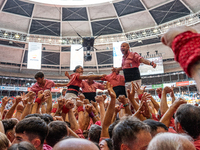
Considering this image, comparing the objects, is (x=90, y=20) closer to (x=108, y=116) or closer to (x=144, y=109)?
(x=144, y=109)

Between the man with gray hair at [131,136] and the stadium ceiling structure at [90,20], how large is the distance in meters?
14.8

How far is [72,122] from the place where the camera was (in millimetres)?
2291

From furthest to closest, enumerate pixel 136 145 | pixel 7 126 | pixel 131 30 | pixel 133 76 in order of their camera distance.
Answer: pixel 131 30 < pixel 133 76 < pixel 7 126 < pixel 136 145

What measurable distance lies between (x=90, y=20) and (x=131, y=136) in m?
16.6

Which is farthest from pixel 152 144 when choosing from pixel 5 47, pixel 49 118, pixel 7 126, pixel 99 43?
pixel 5 47

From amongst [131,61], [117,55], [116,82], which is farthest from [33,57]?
[131,61]

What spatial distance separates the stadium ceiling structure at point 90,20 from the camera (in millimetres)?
14711

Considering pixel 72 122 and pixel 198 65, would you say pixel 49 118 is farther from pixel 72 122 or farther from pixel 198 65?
pixel 198 65

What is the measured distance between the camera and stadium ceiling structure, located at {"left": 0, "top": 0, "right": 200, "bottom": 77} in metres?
14.7

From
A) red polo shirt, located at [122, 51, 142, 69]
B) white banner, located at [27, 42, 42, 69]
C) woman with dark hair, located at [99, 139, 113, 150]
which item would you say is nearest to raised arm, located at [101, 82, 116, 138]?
woman with dark hair, located at [99, 139, 113, 150]

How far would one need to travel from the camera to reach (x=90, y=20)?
54.7ft

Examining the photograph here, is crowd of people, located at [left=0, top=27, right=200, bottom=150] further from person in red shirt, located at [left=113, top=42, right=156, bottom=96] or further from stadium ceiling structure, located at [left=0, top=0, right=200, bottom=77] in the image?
stadium ceiling structure, located at [left=0, top=0, right=200, bottom=77]

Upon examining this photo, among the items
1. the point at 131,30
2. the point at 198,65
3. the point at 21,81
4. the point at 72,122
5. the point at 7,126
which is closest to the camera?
the point at 198,65

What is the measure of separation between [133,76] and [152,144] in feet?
9.97
